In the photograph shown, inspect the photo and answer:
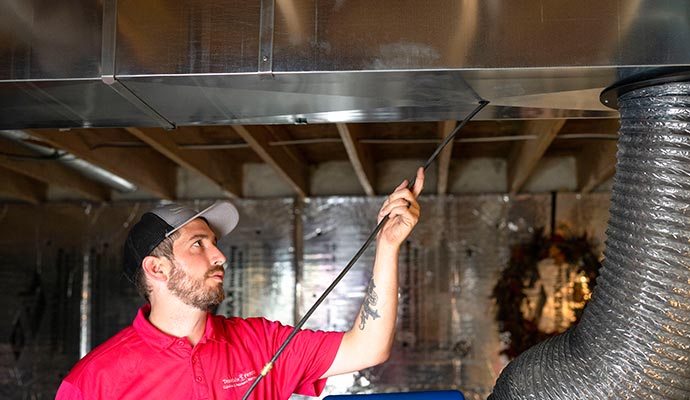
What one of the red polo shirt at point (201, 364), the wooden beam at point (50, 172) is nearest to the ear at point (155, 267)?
the red polo shirt at point (201, 364)

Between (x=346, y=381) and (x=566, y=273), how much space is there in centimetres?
145

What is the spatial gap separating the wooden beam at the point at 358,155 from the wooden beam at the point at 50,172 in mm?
1619

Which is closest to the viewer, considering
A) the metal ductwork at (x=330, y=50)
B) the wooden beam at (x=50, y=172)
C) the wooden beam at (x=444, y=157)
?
the metal ductwork at (x=330, y=50)

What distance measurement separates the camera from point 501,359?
470cm

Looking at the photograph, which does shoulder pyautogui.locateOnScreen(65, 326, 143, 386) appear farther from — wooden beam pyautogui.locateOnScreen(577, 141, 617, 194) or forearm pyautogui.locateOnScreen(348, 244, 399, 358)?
wooden beam pyautogui.locateOnScreen(577, 141, 617, 194)

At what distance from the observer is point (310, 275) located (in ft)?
15.9

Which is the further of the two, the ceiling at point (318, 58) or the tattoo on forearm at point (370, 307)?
the tattoo on forearm at point (370, 307)

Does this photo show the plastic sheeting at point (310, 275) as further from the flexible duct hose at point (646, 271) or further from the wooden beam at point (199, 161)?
the flexible duct hose at point (646, 271)

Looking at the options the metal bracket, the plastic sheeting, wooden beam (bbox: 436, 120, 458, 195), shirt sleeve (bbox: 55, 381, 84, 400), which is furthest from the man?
the plastic sheeting

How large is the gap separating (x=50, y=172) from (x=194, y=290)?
2.56 m

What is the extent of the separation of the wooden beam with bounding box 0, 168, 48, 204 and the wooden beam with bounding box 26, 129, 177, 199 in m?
0.88

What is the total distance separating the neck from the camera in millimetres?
2045

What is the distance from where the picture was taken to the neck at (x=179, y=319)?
204cm

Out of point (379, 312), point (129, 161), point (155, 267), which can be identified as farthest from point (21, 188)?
point (379, 312)
